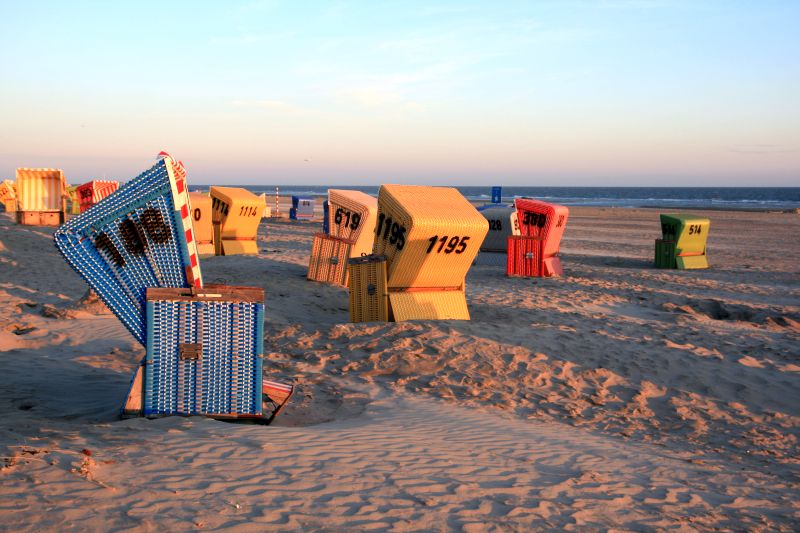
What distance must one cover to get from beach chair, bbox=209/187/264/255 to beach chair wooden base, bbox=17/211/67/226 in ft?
40.8

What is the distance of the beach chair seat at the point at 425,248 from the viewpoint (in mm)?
11180

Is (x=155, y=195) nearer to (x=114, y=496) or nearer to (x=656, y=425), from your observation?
(x=114, y=496)

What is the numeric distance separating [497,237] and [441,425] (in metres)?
14.7

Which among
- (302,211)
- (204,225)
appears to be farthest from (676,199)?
(204,225)

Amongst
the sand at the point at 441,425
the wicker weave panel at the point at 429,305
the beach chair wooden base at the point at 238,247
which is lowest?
the sand at the point at 441,425

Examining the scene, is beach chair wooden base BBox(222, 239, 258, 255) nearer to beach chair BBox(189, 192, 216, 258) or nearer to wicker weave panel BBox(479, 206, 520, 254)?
beach chair BBox(189, 192, 216, 258)

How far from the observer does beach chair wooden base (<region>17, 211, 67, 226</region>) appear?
1162 inches

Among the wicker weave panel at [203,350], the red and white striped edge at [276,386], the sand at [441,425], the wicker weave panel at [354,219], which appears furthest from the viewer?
the wicker weave panel at [354,219]

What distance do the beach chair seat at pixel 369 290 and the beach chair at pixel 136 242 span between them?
515cm

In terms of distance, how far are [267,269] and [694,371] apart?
1155 centimetres

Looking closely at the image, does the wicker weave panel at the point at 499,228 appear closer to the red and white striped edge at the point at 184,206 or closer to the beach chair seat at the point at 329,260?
the beach chair seat at the point at 329,260

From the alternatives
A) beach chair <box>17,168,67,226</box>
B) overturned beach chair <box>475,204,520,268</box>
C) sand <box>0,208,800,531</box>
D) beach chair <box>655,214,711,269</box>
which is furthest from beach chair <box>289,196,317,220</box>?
sand <box>0,208,800,531</box>

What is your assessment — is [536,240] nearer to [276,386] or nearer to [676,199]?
[276,386]

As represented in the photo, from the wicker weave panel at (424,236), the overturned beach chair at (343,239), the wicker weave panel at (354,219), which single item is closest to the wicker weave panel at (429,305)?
the wicker weave panel at (424,236)
